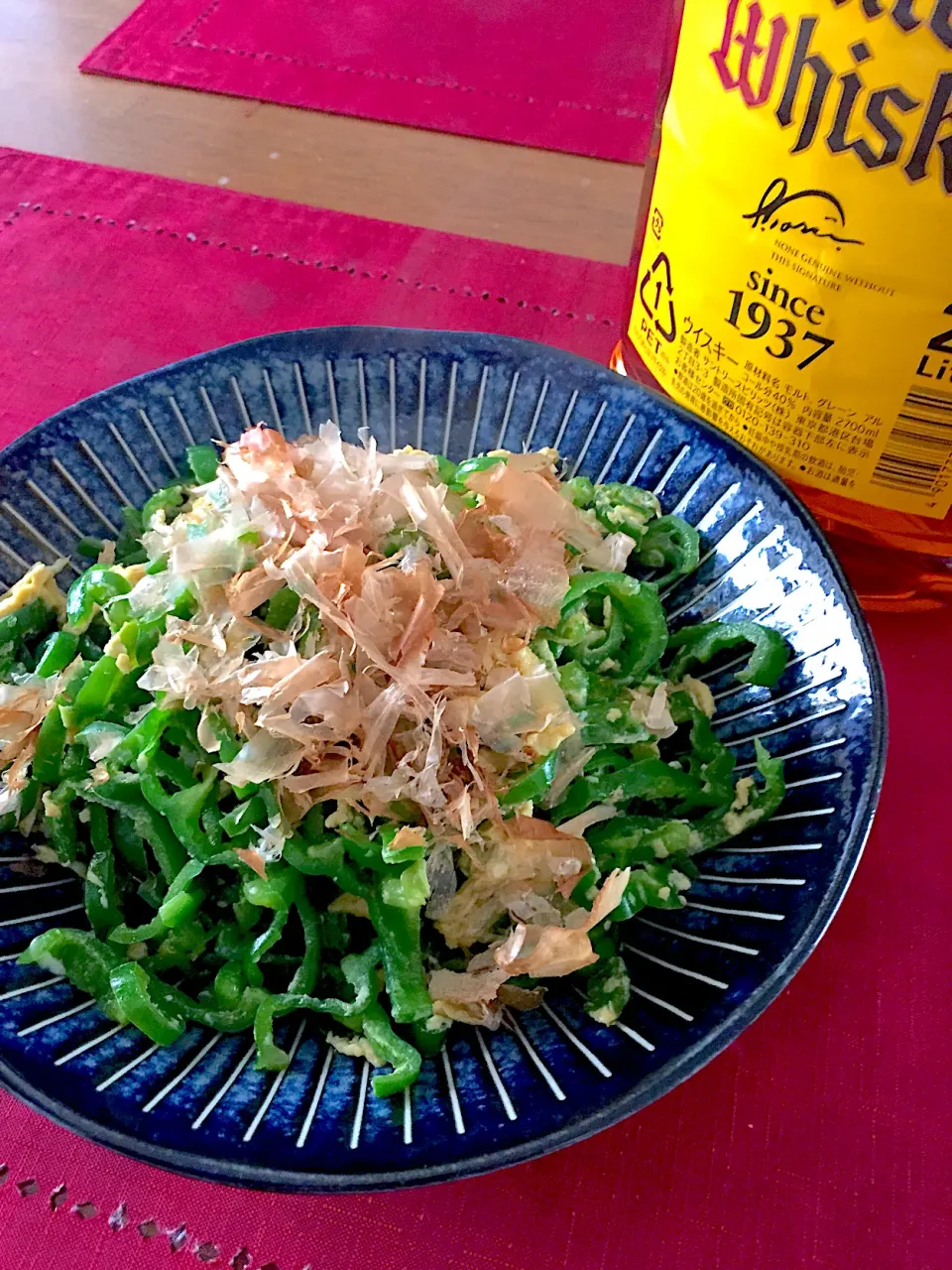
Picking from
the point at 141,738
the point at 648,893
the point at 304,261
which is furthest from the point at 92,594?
the point at 304,261

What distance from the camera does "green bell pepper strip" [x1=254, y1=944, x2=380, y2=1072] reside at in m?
0.63

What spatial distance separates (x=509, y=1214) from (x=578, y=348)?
0.95m

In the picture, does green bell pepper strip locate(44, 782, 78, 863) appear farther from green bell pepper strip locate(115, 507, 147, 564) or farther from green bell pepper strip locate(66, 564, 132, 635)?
green bell pepper strip locate(115, 507, 147, 564)

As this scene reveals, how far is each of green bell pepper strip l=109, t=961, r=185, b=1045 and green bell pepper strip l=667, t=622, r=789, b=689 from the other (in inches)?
19.0

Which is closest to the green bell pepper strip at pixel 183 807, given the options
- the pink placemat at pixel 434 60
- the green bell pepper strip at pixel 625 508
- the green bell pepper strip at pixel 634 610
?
the green bell pepper strip at pixel 634 610

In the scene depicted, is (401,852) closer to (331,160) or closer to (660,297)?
(660,297)

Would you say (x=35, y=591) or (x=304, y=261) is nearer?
(x=35, y=591)

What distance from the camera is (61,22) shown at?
179 centimetres

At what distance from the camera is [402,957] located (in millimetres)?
659

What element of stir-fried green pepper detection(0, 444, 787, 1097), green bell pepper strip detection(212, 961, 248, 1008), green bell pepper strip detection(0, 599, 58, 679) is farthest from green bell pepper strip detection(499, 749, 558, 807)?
green bell pepper strip detection(0, 599, 58, 679)

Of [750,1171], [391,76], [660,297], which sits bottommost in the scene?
[750,1171]

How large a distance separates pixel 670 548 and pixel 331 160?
3.18ft

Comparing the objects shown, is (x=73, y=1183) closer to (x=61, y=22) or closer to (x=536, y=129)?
(x=536, y=129)
